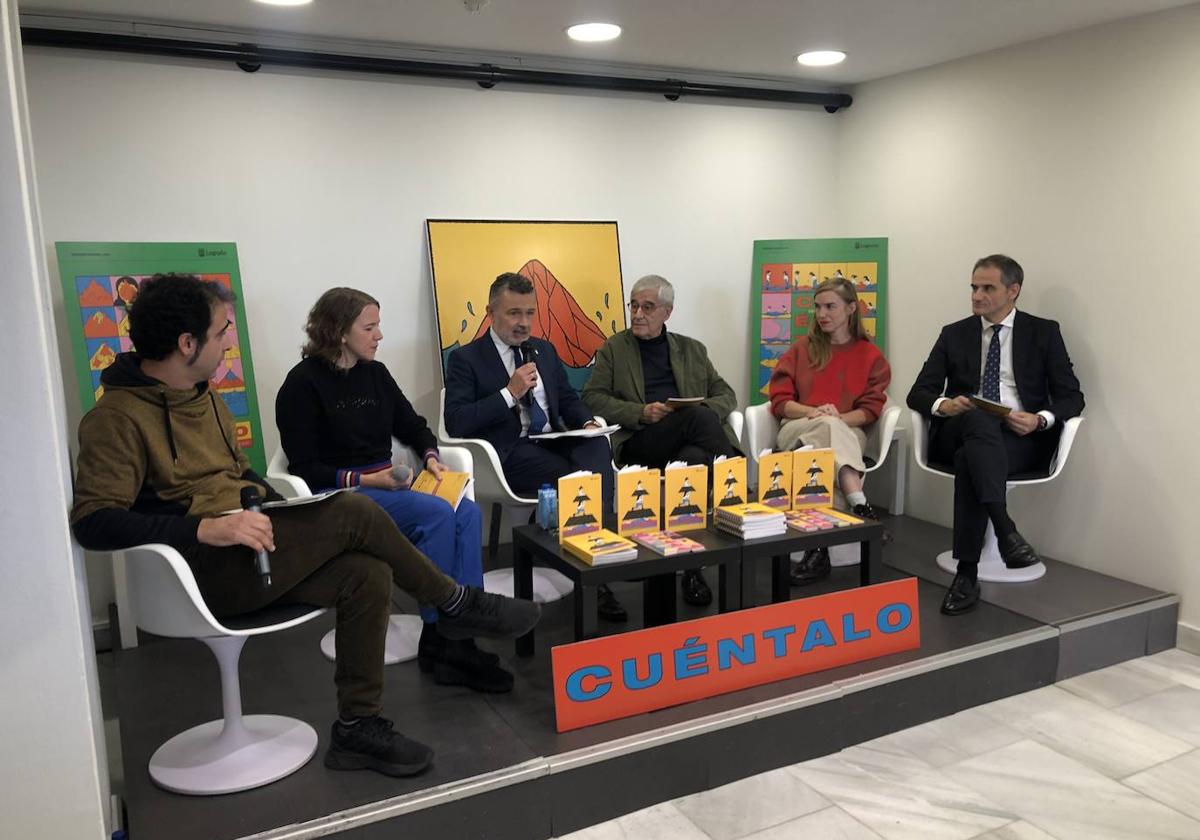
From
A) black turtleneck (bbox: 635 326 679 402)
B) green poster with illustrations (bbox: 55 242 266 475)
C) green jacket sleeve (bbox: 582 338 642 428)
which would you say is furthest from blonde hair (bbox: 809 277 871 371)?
green poster with illustrations (bbox: 55 242 266 475)

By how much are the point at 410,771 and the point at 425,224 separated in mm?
2804

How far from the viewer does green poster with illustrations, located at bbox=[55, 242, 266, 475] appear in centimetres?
372

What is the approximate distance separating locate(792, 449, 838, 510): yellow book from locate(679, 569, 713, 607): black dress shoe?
505 mm

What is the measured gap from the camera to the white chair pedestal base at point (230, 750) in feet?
8.15

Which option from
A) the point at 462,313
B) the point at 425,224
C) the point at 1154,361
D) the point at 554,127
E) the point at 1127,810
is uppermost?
the point at 554,127

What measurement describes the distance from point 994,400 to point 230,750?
3.40m

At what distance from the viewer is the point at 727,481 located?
3451 mm

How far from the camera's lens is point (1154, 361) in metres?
3.96

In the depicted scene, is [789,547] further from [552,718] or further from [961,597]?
[552,718]

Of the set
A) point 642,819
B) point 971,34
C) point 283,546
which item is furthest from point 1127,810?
point 971,34

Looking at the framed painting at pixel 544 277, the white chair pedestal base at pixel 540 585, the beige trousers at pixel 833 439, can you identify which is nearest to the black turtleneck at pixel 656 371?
the framed painting at pixel 544 277

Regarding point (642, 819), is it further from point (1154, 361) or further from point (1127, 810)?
point (1154, 361)

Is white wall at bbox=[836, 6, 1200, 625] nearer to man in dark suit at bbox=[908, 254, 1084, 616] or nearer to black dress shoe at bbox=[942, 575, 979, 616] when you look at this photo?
man in dark suit at bbox=[908, 254, 1084, 616]

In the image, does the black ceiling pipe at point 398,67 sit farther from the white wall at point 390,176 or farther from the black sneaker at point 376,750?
the black sneaker at point 376,750
